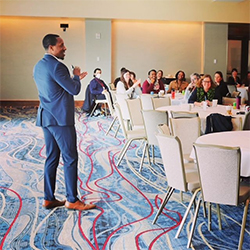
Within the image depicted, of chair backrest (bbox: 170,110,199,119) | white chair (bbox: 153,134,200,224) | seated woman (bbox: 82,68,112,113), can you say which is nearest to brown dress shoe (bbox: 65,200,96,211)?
white chair (bbox: 153,134,200,224)

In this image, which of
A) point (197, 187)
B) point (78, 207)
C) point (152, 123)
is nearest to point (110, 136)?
point (152, 123)

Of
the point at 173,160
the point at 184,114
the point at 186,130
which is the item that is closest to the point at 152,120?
the point at 184,114

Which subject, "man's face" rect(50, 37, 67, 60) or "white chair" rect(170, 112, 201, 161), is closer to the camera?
"man's face" rect(50, 37, 67, 60)

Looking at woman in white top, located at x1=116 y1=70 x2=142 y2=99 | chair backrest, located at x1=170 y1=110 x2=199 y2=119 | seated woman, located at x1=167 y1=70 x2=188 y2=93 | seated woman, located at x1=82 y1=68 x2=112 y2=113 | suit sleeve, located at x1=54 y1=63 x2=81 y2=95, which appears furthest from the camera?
seated woman, located at x1=167 y1=70 x2=188 y2=93

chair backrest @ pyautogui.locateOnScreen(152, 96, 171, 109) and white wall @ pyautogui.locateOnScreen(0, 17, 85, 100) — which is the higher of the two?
white wall @ pyautogui.locateOnScreen(0, 17, 85, 100)

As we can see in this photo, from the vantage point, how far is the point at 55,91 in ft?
13.8

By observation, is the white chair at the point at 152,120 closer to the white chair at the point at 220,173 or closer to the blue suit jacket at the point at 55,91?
the blue suit jacket at the point at 55,91

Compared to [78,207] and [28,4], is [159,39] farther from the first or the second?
[78,207]

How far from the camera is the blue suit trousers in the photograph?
4266 millimetres

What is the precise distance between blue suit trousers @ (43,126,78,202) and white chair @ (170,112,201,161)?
1365 millimetres

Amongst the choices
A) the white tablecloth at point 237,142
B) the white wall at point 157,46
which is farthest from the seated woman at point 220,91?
the white wall at point 157,46

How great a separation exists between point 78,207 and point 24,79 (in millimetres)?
11476

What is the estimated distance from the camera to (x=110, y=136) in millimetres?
8922

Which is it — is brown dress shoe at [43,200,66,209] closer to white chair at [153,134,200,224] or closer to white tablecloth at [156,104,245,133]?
white chair at [153,134,200,224]
